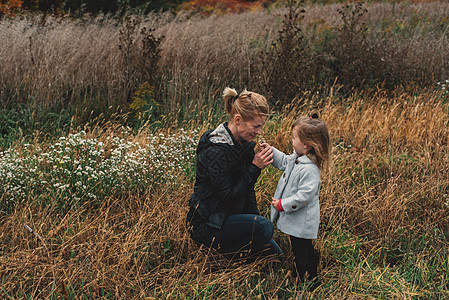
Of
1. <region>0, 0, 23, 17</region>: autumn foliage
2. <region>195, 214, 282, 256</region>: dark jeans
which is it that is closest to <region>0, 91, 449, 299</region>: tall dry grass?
<region>195, 214, 282, 256</region>: dark jeans

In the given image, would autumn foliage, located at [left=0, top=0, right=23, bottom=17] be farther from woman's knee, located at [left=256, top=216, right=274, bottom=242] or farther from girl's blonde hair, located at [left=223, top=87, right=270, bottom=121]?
woman's knee, located at [left=256, top=216, right=274, bottom=242]

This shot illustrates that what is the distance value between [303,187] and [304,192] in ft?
0.15

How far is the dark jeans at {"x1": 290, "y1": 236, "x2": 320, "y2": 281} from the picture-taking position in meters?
2.88

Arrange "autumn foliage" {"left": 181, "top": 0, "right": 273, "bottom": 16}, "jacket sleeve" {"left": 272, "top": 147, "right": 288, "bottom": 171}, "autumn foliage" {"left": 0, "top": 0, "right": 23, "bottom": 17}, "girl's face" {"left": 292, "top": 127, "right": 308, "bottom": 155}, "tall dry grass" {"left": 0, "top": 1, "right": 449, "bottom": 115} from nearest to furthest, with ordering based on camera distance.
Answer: "girl's face" {"left": 292, "top": 127, "right": 308, "bottom": 155} → "jacket sleeve" {"left": 272, "top": 147, "right": 288, "bottom": 171} → "tall dry grass" {"left": 0, "top": 1, "right": 449, "bottom": 115} → "autumn foliage" {"left": 0, "top": 0, "right": 23, "bottom": 17} → "autumn foliage" {"left": 181, "top": 0, "right": 273, "bottom": 16}

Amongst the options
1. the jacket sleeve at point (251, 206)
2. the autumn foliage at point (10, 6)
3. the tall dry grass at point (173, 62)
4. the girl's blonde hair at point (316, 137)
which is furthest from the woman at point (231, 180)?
the autumn foliage at point (10, 6)

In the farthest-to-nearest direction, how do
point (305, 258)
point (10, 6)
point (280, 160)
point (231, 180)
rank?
point (10, 6), point (280, 160), point (305, 258), point (231, 180)

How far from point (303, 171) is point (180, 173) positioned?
1682mm

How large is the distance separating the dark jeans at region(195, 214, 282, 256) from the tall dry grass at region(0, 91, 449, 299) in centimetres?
12

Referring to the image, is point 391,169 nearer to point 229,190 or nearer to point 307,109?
point 307,109

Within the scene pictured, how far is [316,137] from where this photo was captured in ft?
9.15

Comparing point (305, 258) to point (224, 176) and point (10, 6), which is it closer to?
point (224, 176)

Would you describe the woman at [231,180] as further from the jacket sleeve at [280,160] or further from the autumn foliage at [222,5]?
the autumn foliage at [222,5]

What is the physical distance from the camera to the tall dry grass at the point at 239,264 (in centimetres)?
275

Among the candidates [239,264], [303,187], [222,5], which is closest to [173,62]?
[239,264]
